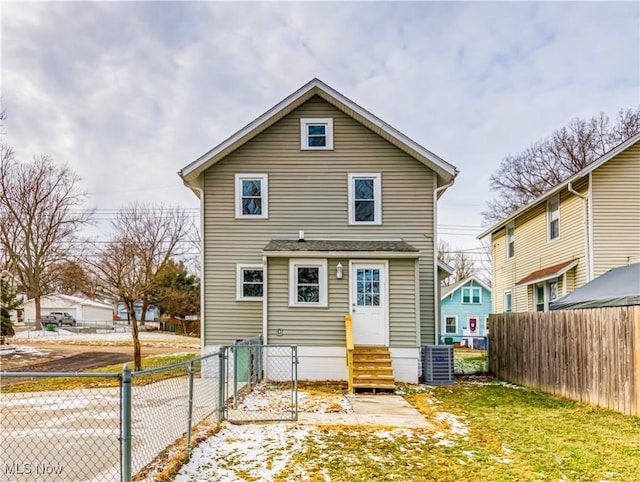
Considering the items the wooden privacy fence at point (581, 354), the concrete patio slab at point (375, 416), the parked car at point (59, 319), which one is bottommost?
the parked car at point (59, 319)

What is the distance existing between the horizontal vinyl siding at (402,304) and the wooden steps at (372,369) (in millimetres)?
483

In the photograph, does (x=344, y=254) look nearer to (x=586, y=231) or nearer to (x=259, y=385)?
(x=259, y=385)

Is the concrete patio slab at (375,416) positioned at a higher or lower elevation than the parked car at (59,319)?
higher

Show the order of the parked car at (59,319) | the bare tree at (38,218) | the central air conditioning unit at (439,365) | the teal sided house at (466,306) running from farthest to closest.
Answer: the parked car at (59,319)
the bare tree at (38,218)
the teal sided house at (466,306)
the central air conditioning unit at (439,365)

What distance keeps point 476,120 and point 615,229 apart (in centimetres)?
798

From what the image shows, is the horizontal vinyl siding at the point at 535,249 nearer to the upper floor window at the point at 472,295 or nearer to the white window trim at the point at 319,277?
the white window trim at the point at 319,277

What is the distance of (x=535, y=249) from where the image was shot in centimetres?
1593

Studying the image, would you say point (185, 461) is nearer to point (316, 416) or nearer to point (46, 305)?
point (316, 416)

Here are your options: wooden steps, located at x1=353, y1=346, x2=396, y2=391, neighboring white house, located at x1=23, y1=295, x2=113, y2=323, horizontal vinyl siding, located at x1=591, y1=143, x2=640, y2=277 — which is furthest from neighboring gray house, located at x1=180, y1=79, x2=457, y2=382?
neighboring white house, located at x1=23, y1=295, x2=113, y2=323

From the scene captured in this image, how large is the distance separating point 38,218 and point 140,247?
19.6 m

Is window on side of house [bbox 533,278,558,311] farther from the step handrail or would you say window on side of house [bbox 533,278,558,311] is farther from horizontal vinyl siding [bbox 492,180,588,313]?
the step handrail

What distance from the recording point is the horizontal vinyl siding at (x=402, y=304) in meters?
10.6

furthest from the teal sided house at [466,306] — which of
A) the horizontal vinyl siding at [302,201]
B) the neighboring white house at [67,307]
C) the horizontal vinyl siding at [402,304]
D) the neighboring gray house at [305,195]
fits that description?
the neighboring white house at [67,307]

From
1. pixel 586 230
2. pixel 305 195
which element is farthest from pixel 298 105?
pixel 586 230
